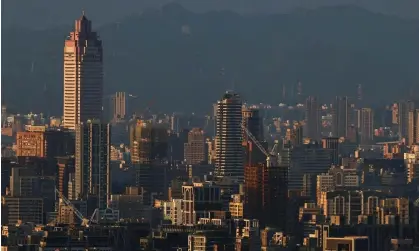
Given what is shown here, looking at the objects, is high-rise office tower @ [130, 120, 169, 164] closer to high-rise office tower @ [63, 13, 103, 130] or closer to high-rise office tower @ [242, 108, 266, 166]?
high-rise office tower @ [63, 13, 103, 130]

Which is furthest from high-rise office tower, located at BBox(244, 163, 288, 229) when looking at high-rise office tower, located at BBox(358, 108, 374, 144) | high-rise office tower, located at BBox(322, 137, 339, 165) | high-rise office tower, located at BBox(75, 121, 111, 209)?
high-rise office tower, located at BBox(75, 121, 111, 209)

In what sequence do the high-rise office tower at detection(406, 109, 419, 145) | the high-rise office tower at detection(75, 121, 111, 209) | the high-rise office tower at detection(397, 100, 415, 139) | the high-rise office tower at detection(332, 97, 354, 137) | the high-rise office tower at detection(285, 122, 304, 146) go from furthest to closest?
the high-rise office tower at detection(75, 121, 111, 209) < the high-rise office tower at detection(285, 122, 304, 146) < the high-rise office tower at detection(332, 97, 354, 137) < the high-rise office tower at detection(406, 109, 419, 145) < the high-rise office tower at detection(397, 100, 415, 139)

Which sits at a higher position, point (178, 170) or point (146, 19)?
point (146, 19)

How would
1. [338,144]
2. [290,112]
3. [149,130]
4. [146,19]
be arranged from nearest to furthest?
1. [146,19]
2. [290,112]
3. [338,144]
4. [149,130]

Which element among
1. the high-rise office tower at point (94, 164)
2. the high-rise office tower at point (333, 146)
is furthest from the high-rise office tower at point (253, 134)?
the high-rise office tower at point (94, 164)

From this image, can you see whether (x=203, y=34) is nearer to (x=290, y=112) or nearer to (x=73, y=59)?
(x=290, y=112)

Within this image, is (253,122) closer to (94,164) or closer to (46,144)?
(94,164)

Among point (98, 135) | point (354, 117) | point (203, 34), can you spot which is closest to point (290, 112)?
point (354, 117)
